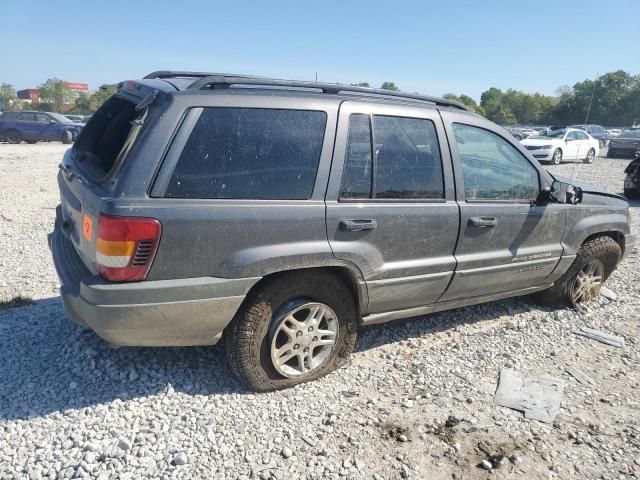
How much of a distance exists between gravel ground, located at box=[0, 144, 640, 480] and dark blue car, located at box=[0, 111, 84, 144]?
2071 cm

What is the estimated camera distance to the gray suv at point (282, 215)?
255 centimetres

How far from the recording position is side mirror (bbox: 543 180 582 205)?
3.93 m

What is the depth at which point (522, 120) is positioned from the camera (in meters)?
71.4

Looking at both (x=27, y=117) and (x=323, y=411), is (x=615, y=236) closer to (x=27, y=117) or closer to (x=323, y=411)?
(x=323, y=411)

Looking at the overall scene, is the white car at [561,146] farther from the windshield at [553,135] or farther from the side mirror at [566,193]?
the side mirror at [566,193]

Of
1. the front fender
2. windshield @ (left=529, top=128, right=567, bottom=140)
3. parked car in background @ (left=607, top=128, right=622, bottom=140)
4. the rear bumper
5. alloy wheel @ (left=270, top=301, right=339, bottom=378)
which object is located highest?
parked car in background @ (left=607, top=128, right=622, bottom=140)

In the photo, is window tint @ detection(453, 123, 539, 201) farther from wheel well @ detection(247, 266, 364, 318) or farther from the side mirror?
wheel well @ detection(247, 266, 364, 318)

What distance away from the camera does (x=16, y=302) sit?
13.6ft

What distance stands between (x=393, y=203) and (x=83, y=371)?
2.31 meters

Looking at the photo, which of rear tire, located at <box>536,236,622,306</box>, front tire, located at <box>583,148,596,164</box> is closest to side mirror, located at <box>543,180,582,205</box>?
rear tire, located at <box>536,236,622,306</box>

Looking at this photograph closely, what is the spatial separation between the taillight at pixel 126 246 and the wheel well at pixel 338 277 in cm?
66

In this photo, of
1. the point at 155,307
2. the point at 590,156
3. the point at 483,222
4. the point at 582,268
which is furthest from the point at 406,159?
the point at 590,156

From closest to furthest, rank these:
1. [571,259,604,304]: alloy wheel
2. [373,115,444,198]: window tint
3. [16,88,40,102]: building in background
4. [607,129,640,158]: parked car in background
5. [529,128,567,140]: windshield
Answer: [373,115,444,198]: window tint → [571,259,604,304]: alloy wheel → [529,128,567,140]: windshield → [607,129,640,158]: parked car in background → [16,88,40,102]: building in background

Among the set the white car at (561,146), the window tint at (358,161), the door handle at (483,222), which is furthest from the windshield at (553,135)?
the window tint at (358,161)
